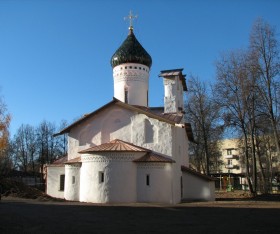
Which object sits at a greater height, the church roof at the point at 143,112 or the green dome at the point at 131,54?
the green dome at the point at 131,54

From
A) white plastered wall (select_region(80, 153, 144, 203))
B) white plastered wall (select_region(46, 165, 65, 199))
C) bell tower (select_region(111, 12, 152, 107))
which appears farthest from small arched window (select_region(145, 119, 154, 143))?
white plastered wall (select_region(46, 165, 65, 199))

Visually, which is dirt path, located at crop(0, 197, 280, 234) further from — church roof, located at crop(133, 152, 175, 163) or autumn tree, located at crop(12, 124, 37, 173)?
autumn tree, located at crop(12, 124, 37, 173)

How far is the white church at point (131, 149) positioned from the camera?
2052 cm

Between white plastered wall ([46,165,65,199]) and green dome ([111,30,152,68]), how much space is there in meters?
8.81

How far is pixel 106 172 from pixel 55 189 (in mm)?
6841

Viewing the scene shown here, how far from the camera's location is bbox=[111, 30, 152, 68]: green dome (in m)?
26.5

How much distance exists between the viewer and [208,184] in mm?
24766

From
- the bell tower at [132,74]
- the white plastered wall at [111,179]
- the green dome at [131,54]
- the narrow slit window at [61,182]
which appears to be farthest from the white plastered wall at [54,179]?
the green dome at [131,54]

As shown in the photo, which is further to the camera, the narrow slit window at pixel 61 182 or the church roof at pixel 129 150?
the narrow slit window at pixel 61 182

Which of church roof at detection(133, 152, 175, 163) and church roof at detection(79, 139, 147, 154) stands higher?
church roof at detection(79, 139, 147, 154)

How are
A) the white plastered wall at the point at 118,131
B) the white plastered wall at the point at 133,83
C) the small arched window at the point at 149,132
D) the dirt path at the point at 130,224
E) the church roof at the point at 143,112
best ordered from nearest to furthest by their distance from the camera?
the dirt path at the point at 130,224
the church roof at the point at 143,112
the white plastered wall at the point at 118,131
the small arched window at the point at 149,132
the white plastered wall at the point at 133,83

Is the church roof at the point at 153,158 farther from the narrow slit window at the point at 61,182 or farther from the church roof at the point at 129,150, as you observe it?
the narrow slit window at the point at 61,182

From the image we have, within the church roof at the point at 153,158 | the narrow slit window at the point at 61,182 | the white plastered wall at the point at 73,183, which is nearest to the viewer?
the church roof at the point at 153,158

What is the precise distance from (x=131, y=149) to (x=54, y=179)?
797 centimetres
